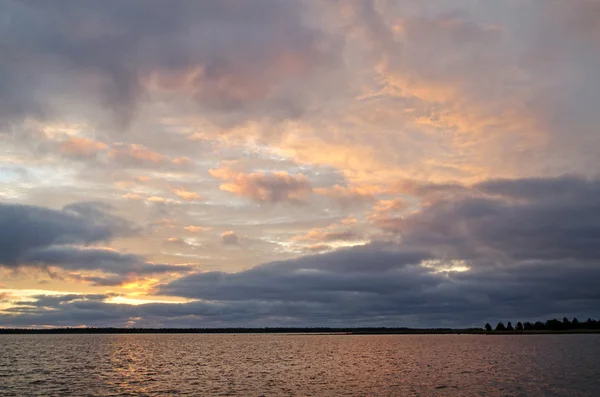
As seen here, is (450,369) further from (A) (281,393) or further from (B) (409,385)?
(A) (281,393)

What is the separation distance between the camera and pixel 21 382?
7300 cm

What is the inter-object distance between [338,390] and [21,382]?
148 ft

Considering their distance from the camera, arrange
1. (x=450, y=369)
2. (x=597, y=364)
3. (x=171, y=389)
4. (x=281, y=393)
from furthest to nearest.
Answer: (x=597, y=364), (x=450, y=369), (x=171, y=389), (x=281, y=393)

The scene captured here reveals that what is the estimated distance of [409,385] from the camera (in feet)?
230

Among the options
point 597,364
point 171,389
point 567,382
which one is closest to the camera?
point 171,389

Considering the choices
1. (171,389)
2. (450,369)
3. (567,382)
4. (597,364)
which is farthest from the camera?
(597,364)

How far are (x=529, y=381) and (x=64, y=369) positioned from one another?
262 feet

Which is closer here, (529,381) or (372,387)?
(372,387)

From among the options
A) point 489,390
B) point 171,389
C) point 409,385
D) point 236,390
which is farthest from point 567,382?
point 171,389

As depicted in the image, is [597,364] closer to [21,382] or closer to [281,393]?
[281,393]

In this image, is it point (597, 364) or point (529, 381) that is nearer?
point (529, 381)

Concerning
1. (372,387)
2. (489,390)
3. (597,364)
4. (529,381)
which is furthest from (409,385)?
(597,364)

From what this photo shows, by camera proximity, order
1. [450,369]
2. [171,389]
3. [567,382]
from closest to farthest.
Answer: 1. [171,389]
2. [567,382]
3. [450,369]

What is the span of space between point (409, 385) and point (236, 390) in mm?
23589
